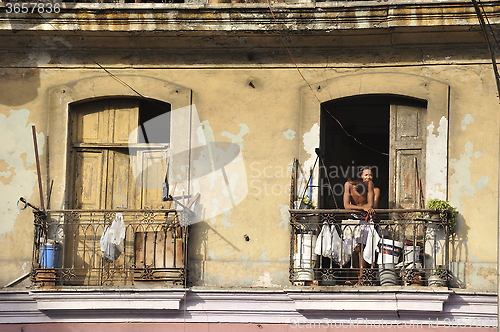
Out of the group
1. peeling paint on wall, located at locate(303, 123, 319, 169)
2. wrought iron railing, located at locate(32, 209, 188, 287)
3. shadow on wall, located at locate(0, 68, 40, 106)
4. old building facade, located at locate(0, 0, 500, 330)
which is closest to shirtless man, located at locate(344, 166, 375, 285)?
old building facade, located at locate(0, 0, 500, 330)

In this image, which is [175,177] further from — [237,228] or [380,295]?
[380,295]

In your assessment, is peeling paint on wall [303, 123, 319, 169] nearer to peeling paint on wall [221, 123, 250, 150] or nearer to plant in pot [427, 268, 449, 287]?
peeling paint on wall [221, 123, 250, 150]

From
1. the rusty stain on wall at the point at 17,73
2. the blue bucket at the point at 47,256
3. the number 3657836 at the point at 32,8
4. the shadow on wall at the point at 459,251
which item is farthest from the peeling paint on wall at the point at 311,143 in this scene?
the rusty stain on wall at the point at 17,73

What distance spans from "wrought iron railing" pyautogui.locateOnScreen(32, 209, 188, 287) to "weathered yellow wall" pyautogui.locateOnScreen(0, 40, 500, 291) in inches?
10.3

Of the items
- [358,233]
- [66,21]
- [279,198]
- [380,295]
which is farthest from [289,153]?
[66,21]

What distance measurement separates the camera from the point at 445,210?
1168cm

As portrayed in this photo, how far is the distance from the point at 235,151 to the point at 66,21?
8.94ft

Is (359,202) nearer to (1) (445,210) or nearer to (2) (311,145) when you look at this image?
(2) (311,145)

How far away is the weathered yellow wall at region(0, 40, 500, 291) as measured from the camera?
11945 millimetres

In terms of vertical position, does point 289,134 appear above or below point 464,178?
above

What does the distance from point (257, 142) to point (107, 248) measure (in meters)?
2.35

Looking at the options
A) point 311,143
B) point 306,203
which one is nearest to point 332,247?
point 306,203

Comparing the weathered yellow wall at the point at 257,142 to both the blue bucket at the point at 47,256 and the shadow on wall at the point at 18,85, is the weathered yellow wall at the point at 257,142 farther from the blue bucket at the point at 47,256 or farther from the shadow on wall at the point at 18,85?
the blue bucket at the point at 47,256

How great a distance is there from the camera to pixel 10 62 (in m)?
12.8
